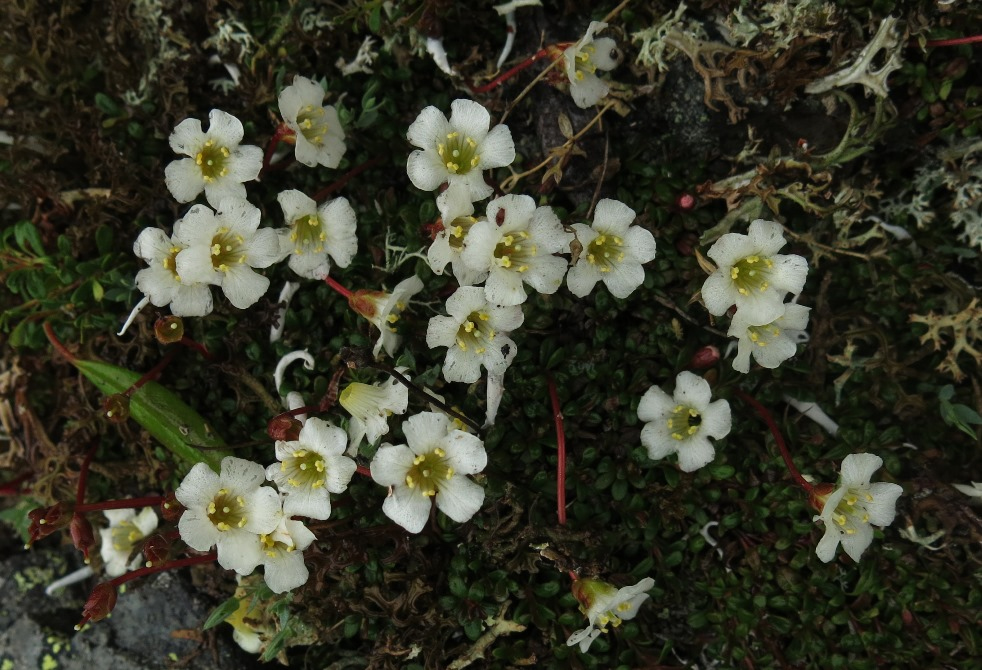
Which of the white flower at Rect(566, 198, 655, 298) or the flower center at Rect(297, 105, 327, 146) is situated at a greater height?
the flower center at Rect(297, 105, 327, 146)

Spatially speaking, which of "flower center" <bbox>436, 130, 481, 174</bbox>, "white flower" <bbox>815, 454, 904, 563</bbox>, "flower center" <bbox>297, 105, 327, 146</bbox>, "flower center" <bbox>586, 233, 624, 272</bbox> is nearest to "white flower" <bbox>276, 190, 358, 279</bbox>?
"flower center" <bbox>297, 105, 327, 146</bbox>

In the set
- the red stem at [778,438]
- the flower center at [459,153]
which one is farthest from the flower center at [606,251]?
the red stem at [778,438]

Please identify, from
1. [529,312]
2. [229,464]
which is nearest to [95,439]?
[229,464]

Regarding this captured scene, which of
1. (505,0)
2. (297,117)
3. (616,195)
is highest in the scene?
(505,0)

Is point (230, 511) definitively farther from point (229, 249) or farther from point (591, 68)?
point (591, 68)

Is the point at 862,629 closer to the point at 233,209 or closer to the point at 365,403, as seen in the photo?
the point at 365,403

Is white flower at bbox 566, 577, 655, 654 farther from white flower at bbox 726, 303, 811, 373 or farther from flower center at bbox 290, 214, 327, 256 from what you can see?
flower center at bbox 290, 214, 327, 256

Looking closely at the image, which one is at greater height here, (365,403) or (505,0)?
(505,0)

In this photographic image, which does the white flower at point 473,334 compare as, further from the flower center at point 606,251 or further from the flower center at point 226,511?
the flower center at point 226,511
